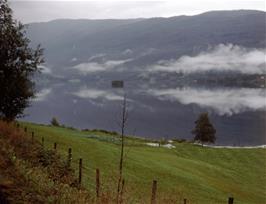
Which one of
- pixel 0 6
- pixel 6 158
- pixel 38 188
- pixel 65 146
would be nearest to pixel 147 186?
pixel 65 146

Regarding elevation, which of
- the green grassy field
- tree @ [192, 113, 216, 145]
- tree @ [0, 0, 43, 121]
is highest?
tree @ [0, 0, 43, 121]

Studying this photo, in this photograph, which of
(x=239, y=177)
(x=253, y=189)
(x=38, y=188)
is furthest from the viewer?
(x=239, y=177)

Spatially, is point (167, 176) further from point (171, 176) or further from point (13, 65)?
point (13, 65)

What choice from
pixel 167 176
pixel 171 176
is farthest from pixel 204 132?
pixel 167 176

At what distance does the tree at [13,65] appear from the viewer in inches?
1842

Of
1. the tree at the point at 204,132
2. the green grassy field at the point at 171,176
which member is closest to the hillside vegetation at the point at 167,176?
the green grassy field at the point at 171,176

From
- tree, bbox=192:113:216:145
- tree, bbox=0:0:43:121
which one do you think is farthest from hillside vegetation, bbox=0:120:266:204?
tree, bbox=192:113:216:145

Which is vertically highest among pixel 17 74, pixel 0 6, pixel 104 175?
pixel 0 6

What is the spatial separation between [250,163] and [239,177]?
519 inches

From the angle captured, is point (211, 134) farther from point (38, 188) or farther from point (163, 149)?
point (38, 188)

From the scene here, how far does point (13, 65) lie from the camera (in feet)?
159

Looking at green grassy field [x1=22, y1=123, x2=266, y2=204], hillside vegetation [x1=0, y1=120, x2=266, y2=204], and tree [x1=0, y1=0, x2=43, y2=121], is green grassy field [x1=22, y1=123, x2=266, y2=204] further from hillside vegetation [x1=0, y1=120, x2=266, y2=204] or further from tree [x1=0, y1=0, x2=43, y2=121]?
tree [x1=0, y1=0, x2=43, y2=121]

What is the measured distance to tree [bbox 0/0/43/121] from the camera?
4679cm

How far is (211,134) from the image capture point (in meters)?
117
